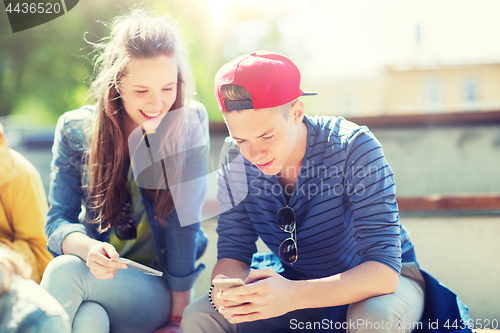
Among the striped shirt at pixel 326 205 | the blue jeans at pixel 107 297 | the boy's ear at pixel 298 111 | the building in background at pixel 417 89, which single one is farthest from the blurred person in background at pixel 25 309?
the building in background at pixel 417 89

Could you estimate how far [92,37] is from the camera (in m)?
2.78

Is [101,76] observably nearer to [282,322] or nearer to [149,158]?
[149,158]

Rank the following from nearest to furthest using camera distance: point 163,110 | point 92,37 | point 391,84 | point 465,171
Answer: point 163,110 < point 92,37 < point 465,171 < point 391,84

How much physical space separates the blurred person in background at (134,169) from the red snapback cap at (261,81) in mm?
497

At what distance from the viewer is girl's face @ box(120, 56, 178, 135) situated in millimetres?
1885

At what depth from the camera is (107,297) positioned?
1717mm

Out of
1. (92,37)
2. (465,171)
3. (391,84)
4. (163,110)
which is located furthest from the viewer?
(391,84)

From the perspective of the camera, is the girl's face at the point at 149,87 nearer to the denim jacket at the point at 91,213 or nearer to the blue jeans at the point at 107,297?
the denim jacket at the point at 91,213

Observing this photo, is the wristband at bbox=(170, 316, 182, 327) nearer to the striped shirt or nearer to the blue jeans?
the blue jeans

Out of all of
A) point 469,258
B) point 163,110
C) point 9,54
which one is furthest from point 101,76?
point 9,54

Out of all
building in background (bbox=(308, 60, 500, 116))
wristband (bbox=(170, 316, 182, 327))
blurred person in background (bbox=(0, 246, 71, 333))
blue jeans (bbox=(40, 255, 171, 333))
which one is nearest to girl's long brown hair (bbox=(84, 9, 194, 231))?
blue jeans (bbox=(40, 255, 171, 333))

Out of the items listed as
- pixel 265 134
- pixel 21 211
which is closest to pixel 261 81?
pixel 265 134

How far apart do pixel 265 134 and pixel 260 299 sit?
597mm

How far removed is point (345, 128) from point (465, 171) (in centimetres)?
304
